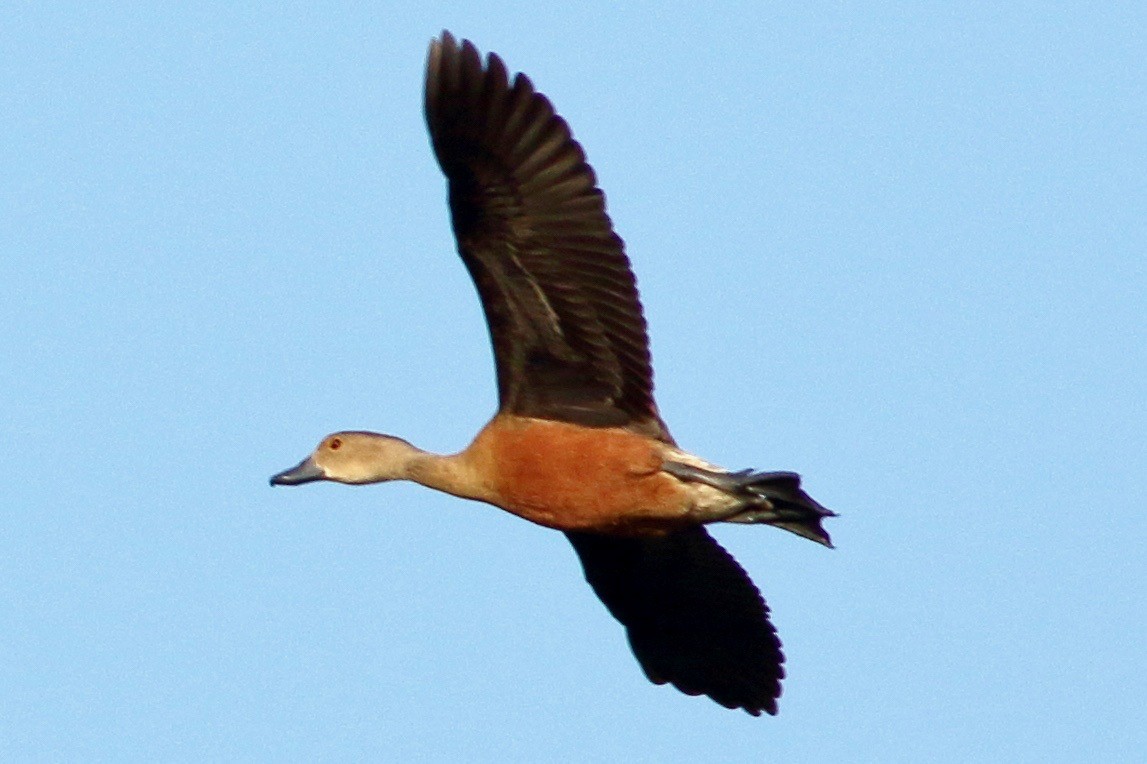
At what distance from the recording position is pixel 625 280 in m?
10.5

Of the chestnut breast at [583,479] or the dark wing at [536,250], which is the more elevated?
the dark wing at [536,250]

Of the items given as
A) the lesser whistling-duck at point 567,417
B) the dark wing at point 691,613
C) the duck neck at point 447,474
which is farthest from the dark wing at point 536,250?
the dark wing at point 691,613

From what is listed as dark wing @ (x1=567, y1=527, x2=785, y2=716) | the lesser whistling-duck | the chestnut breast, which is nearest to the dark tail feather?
the lesser whistling-duck

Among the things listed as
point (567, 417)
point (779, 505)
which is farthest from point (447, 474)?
→ point (779, 505)

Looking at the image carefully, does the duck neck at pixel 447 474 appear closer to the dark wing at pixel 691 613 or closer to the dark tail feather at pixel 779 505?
the dark wing at pixel 691 613

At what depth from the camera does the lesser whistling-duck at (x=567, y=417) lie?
1007 centimetres

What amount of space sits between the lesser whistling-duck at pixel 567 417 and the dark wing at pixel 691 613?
0.01 m

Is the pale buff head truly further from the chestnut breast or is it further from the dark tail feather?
the dark tail feather

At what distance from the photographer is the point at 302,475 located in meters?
11.9

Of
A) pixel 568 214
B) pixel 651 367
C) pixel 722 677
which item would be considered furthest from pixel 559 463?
pixel 722 677

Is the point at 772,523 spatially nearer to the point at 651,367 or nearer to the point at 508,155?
the point at 651,367

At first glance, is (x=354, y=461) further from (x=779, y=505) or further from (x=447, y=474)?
(x=779, y=505)

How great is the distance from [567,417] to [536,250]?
3.52 feet

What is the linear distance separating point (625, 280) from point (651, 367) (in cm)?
62
